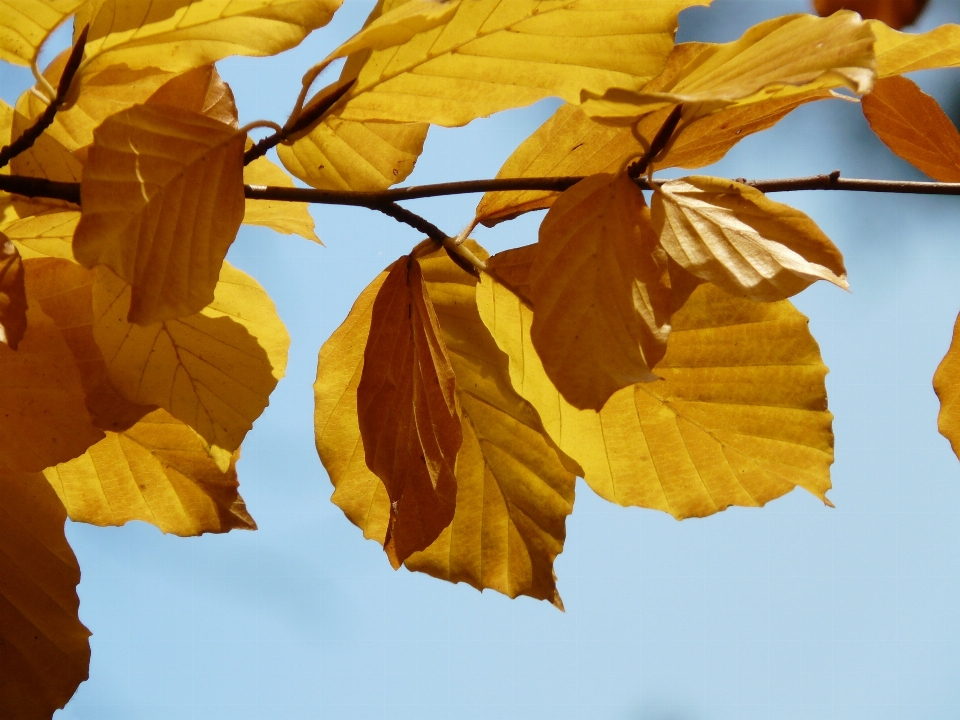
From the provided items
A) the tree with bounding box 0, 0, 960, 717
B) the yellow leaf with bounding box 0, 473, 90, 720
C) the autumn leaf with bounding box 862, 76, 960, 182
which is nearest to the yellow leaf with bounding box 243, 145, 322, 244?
the tree with bounding box 0, 0, 960, 717

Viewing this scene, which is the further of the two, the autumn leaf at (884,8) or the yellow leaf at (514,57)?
the autumn leaf at (884,8)

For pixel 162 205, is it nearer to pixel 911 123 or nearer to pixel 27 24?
pixel 27 24

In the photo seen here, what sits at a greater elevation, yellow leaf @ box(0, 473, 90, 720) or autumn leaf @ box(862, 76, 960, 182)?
autumn leaf @ box(862, 76, 960, 182)

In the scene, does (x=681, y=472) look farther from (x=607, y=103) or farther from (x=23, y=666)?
(x=23, y=666)

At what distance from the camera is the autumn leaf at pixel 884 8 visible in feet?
2.14

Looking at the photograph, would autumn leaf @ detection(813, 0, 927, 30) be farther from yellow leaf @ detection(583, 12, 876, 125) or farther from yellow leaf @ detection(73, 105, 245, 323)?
yellow leaf @ detection(73, 105, 245, 323)

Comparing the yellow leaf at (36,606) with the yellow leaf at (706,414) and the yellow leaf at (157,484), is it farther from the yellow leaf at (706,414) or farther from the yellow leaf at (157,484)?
the yellow leaf at (706,414)

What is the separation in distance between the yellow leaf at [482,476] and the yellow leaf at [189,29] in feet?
0.38

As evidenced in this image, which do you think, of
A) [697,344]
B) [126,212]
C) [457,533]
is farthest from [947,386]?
[126,212]

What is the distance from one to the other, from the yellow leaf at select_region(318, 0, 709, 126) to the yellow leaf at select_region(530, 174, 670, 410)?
4cm

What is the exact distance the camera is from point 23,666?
0.33 meters

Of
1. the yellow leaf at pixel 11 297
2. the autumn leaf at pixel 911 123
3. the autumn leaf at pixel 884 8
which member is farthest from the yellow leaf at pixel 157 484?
the autumn leaf at pixel 884 8

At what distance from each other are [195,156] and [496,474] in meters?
0.19

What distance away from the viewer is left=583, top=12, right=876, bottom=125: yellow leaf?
208mm
